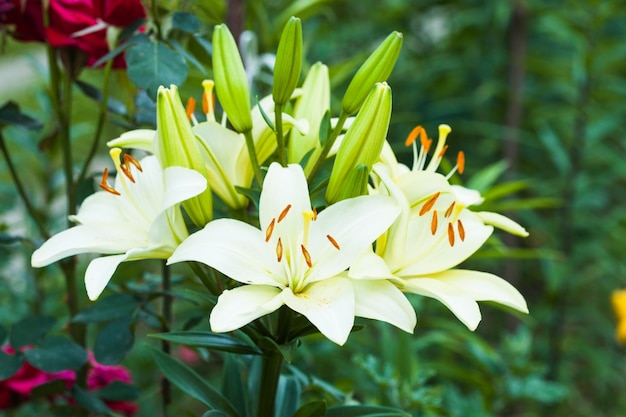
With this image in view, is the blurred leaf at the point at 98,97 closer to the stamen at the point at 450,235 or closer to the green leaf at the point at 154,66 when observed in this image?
the green leaf at the point at 154,66

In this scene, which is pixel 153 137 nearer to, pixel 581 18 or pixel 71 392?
pixel 71 392

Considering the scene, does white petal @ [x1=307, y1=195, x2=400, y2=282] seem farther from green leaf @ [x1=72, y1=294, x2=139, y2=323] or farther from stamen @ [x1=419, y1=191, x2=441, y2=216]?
green leaf @ [x1=72, y1=294, x2=139, y2=323]

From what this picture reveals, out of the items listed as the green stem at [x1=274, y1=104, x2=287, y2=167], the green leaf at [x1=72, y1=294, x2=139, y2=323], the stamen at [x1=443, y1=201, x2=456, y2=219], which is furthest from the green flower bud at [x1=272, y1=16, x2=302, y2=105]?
the green leaf at [x1=72, y1=294, x2=139, y2=323]

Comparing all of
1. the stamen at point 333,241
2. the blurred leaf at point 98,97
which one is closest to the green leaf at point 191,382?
the stamen at point 333,241

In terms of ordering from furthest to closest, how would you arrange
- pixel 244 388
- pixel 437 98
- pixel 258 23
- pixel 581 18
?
pixel 437 98 → pixel 581 18 → pixel 258 23 → pixel 244 388

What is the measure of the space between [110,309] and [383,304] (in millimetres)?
263

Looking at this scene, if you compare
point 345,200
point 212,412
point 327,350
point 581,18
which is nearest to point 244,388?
point 212,412

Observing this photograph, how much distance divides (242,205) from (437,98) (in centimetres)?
130

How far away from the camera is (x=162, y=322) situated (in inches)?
23.3

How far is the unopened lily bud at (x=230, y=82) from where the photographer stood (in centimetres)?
46

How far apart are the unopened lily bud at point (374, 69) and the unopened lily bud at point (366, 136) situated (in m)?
0.03

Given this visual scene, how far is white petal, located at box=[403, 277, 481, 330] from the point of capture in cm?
41

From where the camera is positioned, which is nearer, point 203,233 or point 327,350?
point 203,233

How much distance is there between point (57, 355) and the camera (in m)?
0.58
